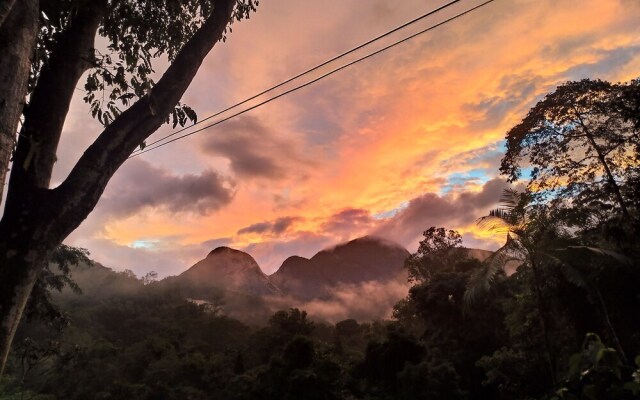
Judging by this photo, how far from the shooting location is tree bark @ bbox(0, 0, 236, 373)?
1802mm

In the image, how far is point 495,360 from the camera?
1620 cm

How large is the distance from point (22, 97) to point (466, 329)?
26.0 metres

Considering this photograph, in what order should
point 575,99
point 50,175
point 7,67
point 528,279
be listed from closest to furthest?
point 7,67 < point 50,175 < point 575,99 < point 528,279

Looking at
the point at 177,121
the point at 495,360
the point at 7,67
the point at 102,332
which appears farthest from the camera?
the point at 102,332

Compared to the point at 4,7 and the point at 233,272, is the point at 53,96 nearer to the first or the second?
the point at 4,7

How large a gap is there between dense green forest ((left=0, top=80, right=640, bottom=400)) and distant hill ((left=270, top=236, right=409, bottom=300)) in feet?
421

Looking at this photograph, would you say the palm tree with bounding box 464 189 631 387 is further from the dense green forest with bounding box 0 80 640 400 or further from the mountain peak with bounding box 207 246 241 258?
the mountain peak with bounding box 207 246 241 258

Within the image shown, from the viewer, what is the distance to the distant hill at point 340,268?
520ft

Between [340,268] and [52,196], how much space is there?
16932 cm

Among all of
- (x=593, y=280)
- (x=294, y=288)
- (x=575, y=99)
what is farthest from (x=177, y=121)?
(x=294, y=288)

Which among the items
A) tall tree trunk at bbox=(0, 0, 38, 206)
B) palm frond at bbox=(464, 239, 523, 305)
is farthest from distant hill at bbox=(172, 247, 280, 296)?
tall tree trunk at bbox=(0, 0, 38, 206)

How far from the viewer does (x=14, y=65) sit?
1810 mm

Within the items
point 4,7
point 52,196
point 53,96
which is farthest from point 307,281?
point 4,7

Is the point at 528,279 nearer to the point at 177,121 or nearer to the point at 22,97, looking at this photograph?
the point at 177,121
